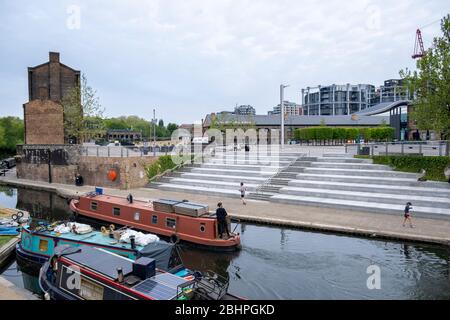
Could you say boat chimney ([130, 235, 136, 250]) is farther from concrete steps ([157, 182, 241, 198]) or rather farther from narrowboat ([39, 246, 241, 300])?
concrete steps ([157, 182, 241, 198])

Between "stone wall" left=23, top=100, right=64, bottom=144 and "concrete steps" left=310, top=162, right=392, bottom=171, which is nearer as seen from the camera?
"concrete steps" left=310, top=162, right=392, bottom=171

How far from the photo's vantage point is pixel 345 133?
2042 inches

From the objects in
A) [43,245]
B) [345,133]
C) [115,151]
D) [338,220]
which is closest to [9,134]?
[115,151]

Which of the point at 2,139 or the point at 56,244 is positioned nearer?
the point at 56,244

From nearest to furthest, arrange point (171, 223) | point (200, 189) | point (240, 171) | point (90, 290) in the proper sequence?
1. point (90, 290)
2. point (171, 223)
3. point (200, 189)
4. point (240, 171)

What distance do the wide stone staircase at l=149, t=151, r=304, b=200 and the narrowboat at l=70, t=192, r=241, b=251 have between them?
8.89 m

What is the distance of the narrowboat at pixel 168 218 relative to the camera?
1678 cm

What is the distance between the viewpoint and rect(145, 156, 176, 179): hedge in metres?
34.2

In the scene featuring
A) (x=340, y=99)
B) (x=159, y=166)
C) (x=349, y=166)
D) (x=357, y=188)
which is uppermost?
(x=340, y=99)

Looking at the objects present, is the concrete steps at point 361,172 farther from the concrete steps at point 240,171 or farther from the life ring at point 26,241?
the life ring at point 26,241

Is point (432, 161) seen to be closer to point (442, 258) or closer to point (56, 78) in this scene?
point (442, 258)

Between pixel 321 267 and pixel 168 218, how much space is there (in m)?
7.81

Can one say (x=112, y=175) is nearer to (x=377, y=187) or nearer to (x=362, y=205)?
(x=362, y=205)

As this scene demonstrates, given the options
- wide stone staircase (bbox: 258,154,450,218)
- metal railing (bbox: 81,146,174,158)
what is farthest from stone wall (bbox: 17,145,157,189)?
wide stone staircase (bbox: 258,154,450,218)
